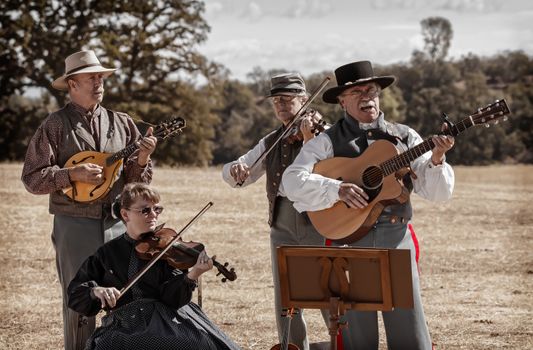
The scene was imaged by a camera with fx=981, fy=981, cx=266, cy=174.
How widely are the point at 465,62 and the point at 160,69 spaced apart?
148ft

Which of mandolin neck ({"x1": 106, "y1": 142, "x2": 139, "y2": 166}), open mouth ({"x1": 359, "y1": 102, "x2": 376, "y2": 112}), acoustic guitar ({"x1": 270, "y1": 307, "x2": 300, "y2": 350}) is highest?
open mouth ({"x1": 359, "y1": 102, "x2": 376, "y2": 112})

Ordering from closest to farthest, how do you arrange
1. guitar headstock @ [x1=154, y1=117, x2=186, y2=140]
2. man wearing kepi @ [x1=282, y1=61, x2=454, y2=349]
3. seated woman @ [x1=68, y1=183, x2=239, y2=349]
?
man wearing kepi @ [x1=282, y1=61, x2=454, y2=349], seated woman @ [x1=68, y1=183, x2=239, y2=349], guitar headstock @ [x1=154, y1=117, x2=186, y2=140]

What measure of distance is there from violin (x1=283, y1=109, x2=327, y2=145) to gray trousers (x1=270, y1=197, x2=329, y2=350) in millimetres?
413

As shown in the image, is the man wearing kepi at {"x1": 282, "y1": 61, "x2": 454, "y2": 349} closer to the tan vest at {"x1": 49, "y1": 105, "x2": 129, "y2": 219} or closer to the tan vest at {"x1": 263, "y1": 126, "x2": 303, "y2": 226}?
the tan vest at {"x1": 263, "y1": 126, "x2": 303, "y2": 226}

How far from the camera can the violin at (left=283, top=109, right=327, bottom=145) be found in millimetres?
6418

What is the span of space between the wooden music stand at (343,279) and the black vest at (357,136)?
0.80 m

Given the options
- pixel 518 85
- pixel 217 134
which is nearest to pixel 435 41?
pixel 518 85

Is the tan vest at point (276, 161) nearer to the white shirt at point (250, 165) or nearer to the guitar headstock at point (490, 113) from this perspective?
the white shirt at point (250, 165)

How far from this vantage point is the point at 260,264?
42.3ft

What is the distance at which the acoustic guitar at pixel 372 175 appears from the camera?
17.6 feet

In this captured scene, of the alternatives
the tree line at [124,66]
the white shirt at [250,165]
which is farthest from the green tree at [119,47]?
the white shirt at [250,165]

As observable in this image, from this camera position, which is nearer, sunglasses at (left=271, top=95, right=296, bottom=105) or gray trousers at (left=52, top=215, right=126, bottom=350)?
gray trousers at (left=52, top=215, right=126, bottom=350)

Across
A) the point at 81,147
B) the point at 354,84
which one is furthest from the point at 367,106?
the point at 81,147

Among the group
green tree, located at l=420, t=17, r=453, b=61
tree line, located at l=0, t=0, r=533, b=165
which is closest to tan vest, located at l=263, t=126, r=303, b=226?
tree line, located at l=0, t=0, r=533, b=165
